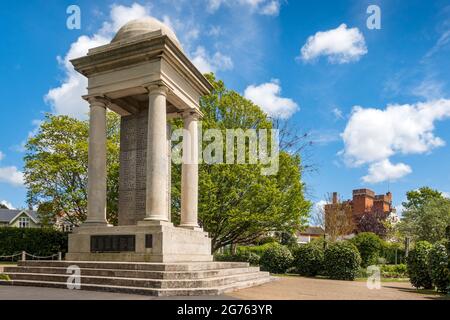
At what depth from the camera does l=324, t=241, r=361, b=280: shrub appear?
2322 cm

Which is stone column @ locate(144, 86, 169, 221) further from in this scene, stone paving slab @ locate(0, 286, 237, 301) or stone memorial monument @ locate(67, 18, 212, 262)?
stone paving slab @ locate(0, 286, 237, 301)

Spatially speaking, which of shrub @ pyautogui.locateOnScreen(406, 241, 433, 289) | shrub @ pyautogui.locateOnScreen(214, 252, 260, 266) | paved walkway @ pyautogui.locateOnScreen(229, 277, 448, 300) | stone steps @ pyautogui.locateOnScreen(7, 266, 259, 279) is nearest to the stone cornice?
stone steps @ pyautogui.locateOnScreen(7, 266, 259, 279)

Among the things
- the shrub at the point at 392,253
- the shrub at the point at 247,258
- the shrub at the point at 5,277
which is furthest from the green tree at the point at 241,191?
the shrub at the point at 392,253

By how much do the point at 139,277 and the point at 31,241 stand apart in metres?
26.8

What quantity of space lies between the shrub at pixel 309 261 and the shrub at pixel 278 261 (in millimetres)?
784

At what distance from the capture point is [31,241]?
34531 millimetres

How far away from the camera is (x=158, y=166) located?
571 inches

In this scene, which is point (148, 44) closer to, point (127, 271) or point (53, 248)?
point (127, 271)

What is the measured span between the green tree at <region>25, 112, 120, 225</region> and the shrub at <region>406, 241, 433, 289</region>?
20231 millimetres

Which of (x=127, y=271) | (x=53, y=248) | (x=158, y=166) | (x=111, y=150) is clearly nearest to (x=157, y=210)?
(x=158, y=166)

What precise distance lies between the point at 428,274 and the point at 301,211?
11.1 metres

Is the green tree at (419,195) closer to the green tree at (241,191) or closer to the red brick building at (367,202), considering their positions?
the red brick building at (367,202)

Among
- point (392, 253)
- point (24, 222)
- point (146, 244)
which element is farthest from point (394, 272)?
point (24, 222)

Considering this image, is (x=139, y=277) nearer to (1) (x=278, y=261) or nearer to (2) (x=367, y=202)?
(1) (x=278, y=261)
